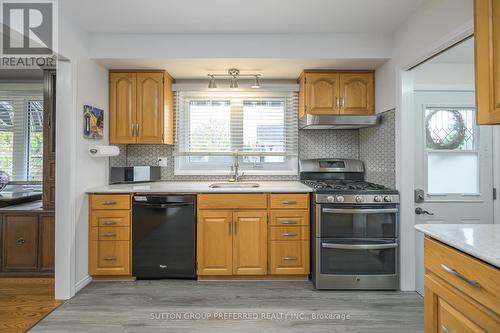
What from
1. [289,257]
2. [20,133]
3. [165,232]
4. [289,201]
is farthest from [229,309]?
[20,133]

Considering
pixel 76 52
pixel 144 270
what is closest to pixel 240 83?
pixel 76 52

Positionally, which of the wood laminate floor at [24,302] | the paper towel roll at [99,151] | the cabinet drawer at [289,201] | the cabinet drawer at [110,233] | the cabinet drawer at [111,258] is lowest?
the wood laminate floor at [24,302]

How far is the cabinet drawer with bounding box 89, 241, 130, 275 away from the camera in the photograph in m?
2.89

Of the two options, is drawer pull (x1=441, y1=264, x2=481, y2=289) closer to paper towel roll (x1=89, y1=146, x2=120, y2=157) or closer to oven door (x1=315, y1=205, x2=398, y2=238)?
oven door (x1=315, y1=205, x2=398, y2=238)

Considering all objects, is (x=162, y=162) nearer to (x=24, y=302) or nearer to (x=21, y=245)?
(x=21, y=245)

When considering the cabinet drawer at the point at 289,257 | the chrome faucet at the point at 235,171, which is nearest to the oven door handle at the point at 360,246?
the cabinet drawer at the point at 289,257

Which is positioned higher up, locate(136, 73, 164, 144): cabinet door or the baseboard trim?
locate(136, 73, 164, 144): cabinet door

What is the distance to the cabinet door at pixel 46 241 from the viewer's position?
2.98 meters

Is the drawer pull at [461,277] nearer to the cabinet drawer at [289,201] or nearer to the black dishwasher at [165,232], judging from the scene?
the cabinet drawer at [289,201]

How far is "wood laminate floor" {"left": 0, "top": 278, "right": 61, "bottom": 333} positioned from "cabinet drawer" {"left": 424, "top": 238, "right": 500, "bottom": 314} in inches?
105

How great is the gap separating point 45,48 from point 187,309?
2.45 meters

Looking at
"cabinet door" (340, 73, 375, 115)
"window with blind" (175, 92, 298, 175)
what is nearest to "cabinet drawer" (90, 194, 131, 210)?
"window with blind" (175, 92, 298, 175)

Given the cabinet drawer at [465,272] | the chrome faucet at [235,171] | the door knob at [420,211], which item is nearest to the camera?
the cabinet drawer at [465,272]
